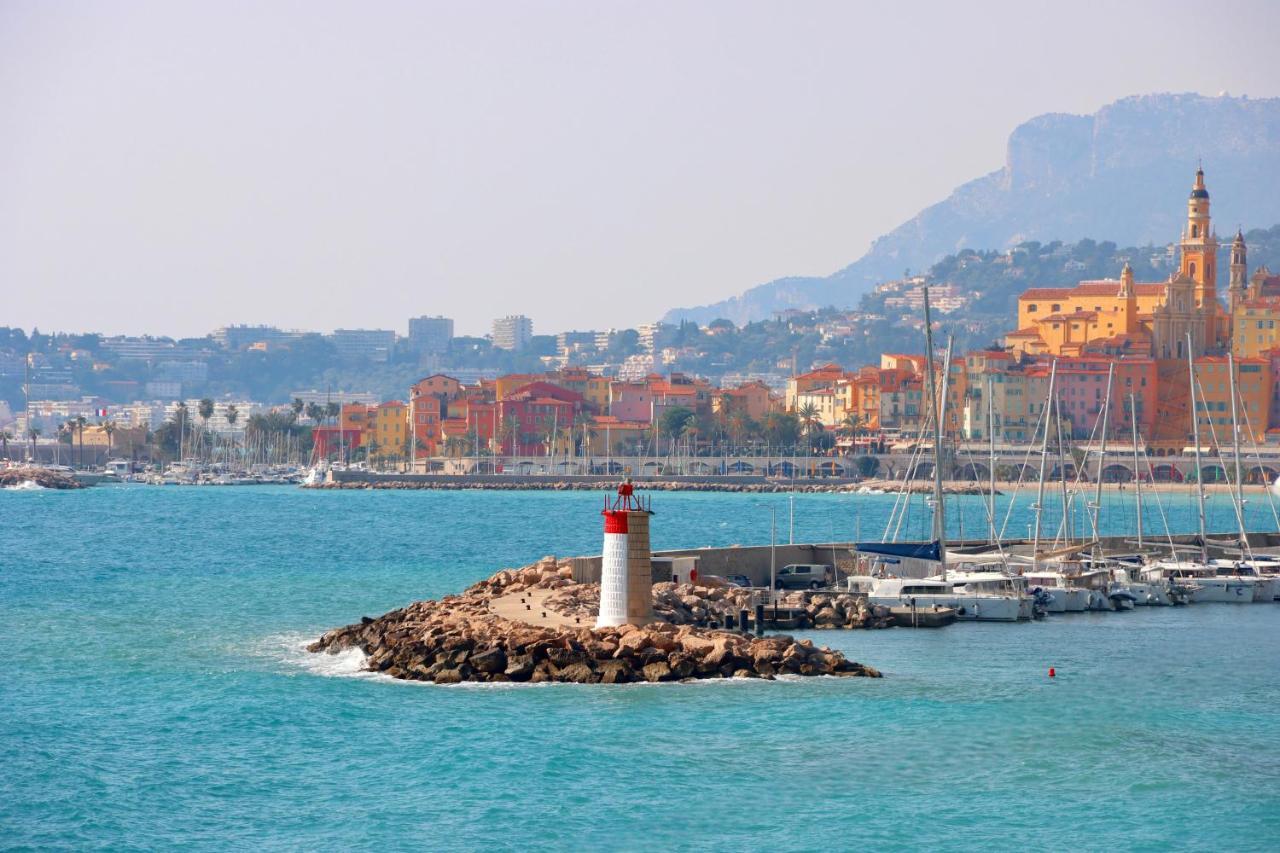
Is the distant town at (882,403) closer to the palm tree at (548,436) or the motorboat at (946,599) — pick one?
the palm tree at (548,436)

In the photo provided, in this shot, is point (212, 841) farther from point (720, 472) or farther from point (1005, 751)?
point (720, 472)

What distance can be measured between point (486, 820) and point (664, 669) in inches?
249

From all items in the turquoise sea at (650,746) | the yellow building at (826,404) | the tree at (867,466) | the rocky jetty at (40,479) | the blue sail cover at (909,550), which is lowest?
the turquoise sea at (650,746)

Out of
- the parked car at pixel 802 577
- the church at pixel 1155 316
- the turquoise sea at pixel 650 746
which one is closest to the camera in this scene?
the turquoise sea at pixel 650 746

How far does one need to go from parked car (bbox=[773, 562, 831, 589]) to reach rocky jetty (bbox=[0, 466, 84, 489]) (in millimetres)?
94904

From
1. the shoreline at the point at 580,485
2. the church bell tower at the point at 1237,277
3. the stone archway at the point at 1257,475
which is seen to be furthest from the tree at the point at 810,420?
the church bell tower at the point at 1237,277

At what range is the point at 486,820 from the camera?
19438 millimetres

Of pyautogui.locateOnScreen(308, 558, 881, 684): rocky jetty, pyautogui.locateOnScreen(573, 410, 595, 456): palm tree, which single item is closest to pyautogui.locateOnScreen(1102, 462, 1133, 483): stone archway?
pyautogui.locateOnScreen(573, 410, 595, 456): palm tree

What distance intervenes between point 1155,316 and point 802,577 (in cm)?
10578

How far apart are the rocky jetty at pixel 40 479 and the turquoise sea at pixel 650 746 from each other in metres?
91.9

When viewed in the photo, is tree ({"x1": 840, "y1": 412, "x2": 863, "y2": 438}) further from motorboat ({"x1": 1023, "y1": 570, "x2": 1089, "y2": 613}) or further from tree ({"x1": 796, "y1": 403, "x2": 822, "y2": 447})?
motorboat ({"x1": 1023, "y1": 570, "x2": 1089, "y2": 613})

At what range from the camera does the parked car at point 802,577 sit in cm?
3766

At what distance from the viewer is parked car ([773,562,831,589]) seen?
37.7 m

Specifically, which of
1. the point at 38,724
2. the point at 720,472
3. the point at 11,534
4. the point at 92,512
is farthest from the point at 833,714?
the point at 720,472
